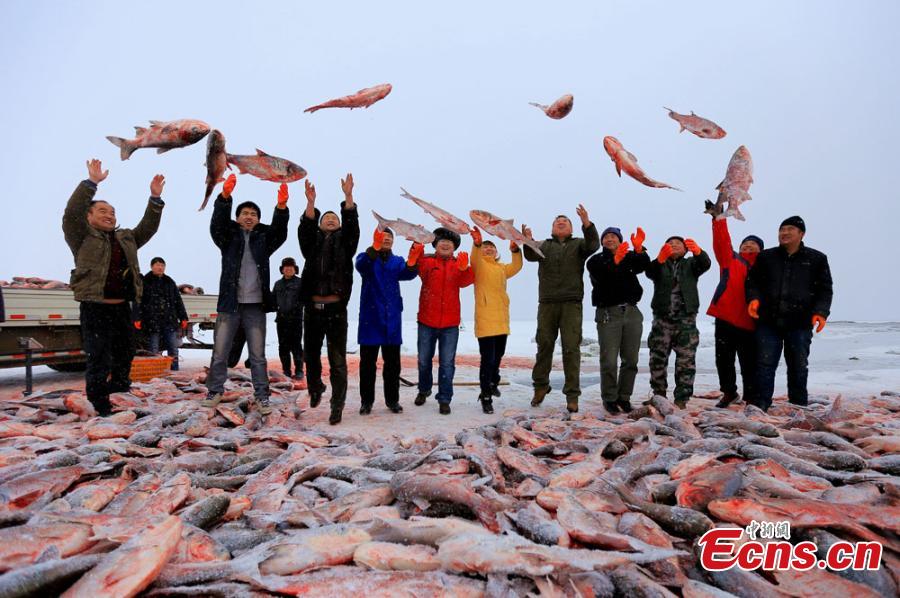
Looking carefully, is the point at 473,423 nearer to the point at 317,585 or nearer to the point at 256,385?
the point at 256,385

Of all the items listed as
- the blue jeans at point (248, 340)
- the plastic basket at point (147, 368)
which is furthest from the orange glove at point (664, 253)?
the plastic basket at point (147, 368)

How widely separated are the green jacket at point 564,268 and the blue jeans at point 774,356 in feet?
7.13

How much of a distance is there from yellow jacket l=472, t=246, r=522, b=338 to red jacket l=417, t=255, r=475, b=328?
1.01 feet

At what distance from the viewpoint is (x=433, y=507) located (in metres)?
2.35

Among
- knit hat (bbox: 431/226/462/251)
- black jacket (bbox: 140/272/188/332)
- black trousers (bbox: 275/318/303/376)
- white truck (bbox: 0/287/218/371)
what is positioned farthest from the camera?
black jacket (bbox: 140/272/188/332)

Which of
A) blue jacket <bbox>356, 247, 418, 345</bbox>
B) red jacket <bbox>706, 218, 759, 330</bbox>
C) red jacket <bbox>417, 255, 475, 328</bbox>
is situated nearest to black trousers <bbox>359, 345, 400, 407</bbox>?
blue jacket <bbox>356, 247, 418, 345</bbox>

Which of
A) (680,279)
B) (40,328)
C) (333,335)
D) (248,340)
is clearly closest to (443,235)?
(333,335)

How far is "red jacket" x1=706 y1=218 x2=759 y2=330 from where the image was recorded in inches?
227

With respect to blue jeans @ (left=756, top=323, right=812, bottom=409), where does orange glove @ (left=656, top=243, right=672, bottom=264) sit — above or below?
above

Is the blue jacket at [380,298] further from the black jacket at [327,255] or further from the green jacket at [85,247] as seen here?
the green jacket at [85,247]

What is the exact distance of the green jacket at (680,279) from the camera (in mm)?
5820

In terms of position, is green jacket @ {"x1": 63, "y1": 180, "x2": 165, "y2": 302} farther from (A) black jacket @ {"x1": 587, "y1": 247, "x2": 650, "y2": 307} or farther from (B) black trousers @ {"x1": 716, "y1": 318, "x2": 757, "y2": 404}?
(B) black trousers @ {"x1": 716, "y1": 318, "x2": 757, "y2": 404}

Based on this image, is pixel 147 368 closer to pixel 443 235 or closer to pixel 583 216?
pixel 443 235

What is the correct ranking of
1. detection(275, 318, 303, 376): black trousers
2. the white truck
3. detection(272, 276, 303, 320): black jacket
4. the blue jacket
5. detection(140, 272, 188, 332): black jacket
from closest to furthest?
the blue jacket
the white truck
detection(272, 276, 303, 320): black jacket
detection(275, 318, 303, 376): black trousers
detection(140, 272, 188, 332): black jacket
